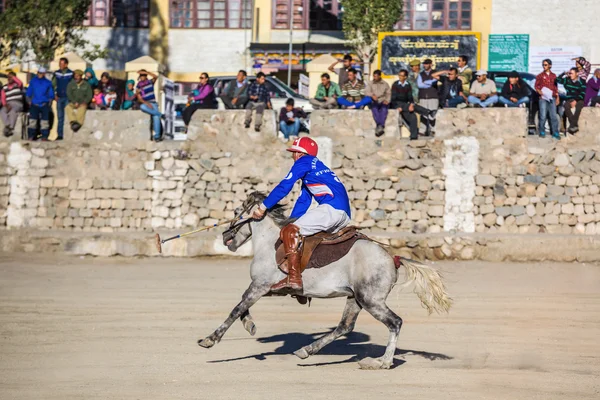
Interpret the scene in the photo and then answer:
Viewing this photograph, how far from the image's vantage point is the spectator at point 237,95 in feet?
70.6

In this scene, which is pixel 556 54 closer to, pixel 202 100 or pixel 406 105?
pixel 406 105

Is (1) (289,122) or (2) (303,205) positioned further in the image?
(1) (289,122)

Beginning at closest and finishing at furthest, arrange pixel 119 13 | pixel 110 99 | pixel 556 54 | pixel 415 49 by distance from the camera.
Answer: pixel 110 99 < pixel 415 49 < pixel 556 54 < pixel 119 13


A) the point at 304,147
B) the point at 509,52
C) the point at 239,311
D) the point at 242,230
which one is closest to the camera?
the point at 239,311

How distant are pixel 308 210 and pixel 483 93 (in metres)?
10.5

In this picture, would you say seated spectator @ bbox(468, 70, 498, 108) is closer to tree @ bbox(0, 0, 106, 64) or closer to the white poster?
the white poster

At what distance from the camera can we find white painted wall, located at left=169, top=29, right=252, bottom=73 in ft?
117

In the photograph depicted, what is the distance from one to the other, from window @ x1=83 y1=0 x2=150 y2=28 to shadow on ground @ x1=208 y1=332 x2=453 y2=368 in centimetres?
2501

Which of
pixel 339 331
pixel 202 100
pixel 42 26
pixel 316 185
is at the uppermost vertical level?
pixel 42 26

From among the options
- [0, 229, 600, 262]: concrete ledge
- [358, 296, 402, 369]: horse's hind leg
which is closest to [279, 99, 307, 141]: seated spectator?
[0, 229, 600, 262]: concrete ledge

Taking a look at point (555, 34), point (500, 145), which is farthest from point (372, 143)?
point (555, 34)

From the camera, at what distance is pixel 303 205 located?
11.4 m

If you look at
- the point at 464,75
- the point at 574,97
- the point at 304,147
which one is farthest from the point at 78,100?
the point at 304,147

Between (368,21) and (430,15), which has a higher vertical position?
(430,15)
